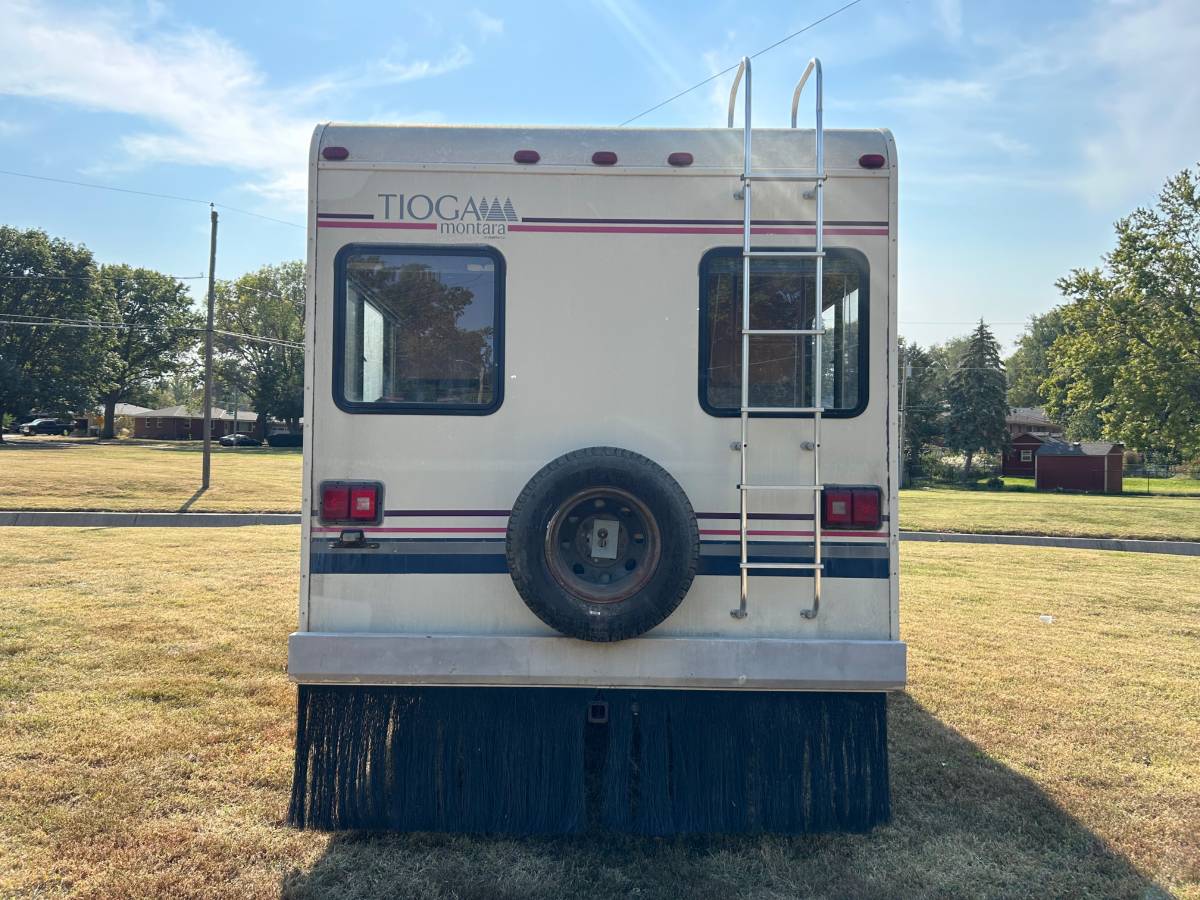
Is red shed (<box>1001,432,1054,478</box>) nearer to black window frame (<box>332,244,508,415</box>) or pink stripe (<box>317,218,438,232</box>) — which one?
black window frame (<box>332,244,508,415</box>)

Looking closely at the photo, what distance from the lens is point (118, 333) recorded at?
181 ft

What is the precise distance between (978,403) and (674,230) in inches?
1909

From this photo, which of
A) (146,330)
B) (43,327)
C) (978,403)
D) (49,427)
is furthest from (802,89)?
(49,427)

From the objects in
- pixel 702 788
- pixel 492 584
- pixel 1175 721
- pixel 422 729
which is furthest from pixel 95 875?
pixel 1175 721

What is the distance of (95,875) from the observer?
3268mm

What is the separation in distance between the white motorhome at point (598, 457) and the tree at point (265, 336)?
182 feet

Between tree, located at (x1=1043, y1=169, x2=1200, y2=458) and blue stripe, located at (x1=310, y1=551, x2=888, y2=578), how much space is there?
24249 millimetres

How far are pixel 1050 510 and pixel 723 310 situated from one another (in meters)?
21.2

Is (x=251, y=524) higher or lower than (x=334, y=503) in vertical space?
lower

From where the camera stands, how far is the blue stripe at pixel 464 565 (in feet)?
11.4

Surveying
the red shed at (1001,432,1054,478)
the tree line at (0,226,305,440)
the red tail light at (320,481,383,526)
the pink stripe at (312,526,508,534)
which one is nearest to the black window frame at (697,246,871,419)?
the pink stripe at (312,526,508,534)

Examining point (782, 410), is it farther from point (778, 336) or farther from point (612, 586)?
point (612, 586)

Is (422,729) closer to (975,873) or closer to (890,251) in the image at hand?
(975,873)

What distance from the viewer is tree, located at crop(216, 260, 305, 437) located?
57.4 m
